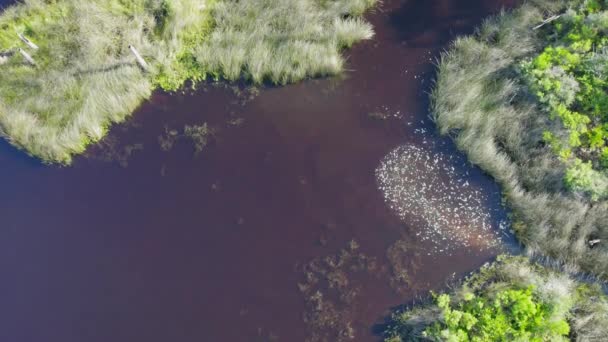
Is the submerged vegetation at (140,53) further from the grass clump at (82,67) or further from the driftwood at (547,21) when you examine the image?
the driftwood at (547,21)

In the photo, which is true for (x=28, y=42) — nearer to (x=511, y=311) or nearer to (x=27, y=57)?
(x=27, y=57)

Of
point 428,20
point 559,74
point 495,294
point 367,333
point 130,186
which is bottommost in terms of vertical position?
point 367,333

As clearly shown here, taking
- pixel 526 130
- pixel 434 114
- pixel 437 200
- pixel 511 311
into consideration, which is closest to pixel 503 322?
pixel 511 311

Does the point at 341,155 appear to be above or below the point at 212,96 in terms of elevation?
below

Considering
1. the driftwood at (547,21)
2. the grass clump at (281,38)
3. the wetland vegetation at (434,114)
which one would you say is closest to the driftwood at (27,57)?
the wetland vegetation at (434,114)

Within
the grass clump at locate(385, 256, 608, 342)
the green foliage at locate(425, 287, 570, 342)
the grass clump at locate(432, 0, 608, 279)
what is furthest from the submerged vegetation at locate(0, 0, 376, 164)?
the green foliage at locate(425, 287, 570, 342)

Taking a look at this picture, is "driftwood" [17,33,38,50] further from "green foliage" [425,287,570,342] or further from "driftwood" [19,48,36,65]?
"green foliage" [425,287,570,342]

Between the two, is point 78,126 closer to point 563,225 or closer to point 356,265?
point 356,265

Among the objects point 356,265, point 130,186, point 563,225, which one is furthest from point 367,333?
point 130,186
